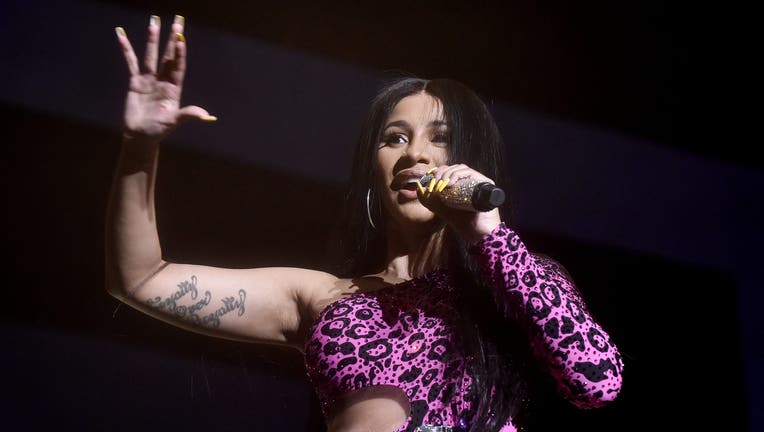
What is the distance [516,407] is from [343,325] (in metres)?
0.31

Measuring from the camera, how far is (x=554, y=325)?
1.06 meters

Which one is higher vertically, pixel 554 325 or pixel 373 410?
pixel 554 325

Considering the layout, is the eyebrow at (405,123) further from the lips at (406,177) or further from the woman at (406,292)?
the lips at (406,177)

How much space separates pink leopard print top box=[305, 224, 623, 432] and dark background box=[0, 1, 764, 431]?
381mm

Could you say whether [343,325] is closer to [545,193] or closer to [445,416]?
[445,416]

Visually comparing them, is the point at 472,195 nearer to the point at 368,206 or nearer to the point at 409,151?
the point at 409,151

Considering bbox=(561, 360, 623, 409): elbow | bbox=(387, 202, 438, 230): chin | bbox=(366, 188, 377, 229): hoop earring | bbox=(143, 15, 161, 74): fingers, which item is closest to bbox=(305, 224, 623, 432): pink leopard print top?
bbox=(561, 360, 623, 409): elbow

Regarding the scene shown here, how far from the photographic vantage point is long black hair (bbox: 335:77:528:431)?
47.5 inches

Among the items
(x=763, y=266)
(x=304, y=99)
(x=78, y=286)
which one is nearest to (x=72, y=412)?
(x=78, y=286)

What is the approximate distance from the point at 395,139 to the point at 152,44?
53cm

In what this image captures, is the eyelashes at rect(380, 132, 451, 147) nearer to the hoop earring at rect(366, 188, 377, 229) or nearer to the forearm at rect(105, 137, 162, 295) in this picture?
the hoop earring at rect(366, 188, 377, 229)

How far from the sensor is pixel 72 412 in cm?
162

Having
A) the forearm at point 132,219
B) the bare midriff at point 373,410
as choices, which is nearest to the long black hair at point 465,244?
the bare midriff at point 373,410

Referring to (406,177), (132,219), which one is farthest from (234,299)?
(406,177)
